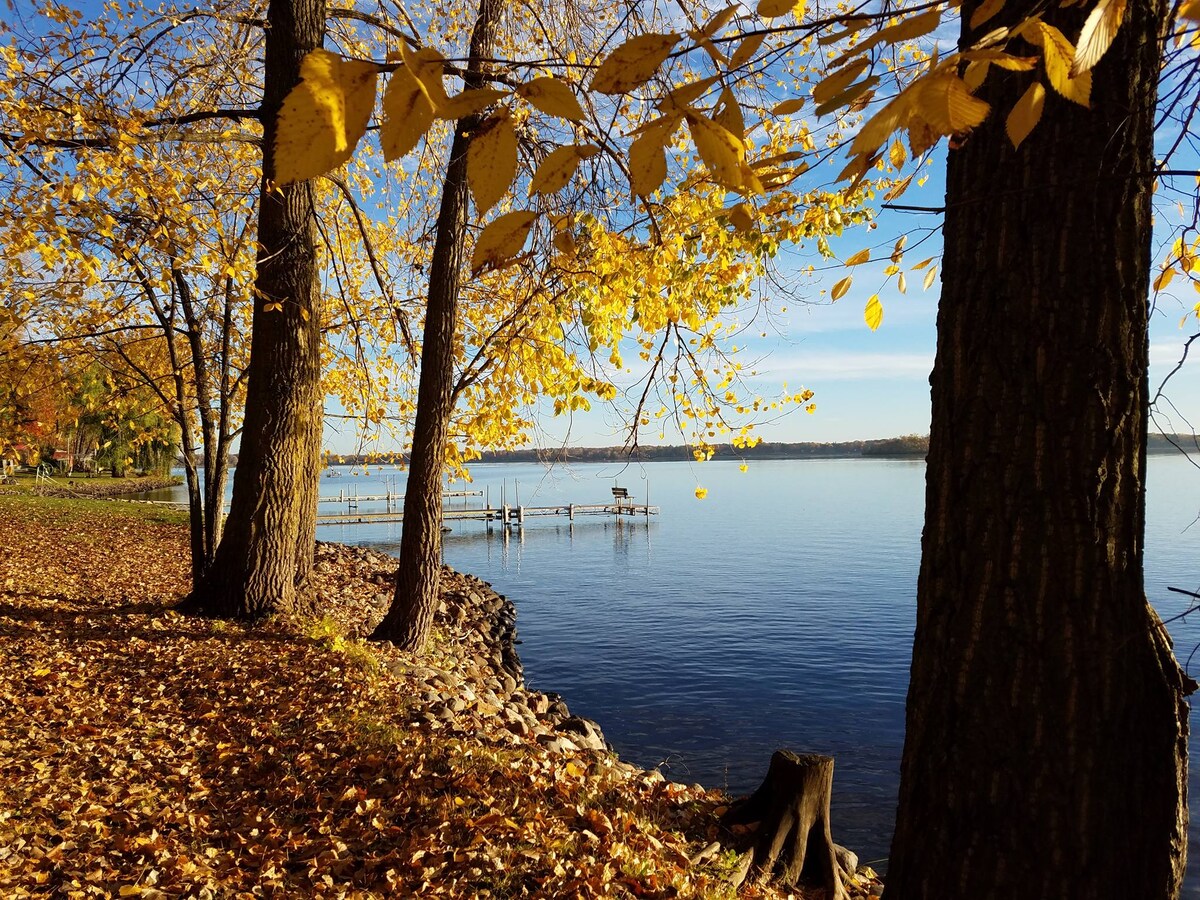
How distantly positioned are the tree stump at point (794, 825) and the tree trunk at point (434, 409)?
3.74 meters

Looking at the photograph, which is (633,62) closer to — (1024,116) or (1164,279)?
(1024,116)

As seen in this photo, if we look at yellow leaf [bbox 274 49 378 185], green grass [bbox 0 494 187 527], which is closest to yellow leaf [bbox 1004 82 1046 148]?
yellow leaf [bbox 274 49 378 185]

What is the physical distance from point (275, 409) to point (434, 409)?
1472mm

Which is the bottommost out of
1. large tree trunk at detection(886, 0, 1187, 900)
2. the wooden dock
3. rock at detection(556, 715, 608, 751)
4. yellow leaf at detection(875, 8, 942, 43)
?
the wooden dock

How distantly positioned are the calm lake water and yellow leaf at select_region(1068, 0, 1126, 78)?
122 centimetres

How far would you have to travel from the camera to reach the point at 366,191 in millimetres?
10586

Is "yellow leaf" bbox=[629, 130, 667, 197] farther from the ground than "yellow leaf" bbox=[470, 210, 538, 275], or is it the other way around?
"yellow leaf" bbox=[629, 130, 667, 197]

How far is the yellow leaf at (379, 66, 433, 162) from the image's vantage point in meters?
0.89

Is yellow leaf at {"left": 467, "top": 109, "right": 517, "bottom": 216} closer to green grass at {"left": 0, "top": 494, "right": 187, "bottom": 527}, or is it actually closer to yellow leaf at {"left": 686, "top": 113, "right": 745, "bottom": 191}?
yellow leaf at {"left": 686, "top": 113, "right": 745, "bottom": 191}

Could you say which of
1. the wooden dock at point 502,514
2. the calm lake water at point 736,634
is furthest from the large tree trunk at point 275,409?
the wooden dock at point 502,514

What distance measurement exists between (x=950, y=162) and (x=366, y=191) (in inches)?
391

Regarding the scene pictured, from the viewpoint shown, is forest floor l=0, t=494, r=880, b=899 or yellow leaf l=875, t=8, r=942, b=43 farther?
forest floor l=0, t=494, r=880, b=899

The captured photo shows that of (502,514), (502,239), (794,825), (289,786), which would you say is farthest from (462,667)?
(502,514)

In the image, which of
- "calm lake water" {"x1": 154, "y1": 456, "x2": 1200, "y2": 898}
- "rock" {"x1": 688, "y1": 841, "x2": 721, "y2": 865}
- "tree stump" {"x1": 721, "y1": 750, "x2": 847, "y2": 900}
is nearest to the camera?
"rock" {"x1": 688, "y1": 841, "x2": 721, "y2": 865}
